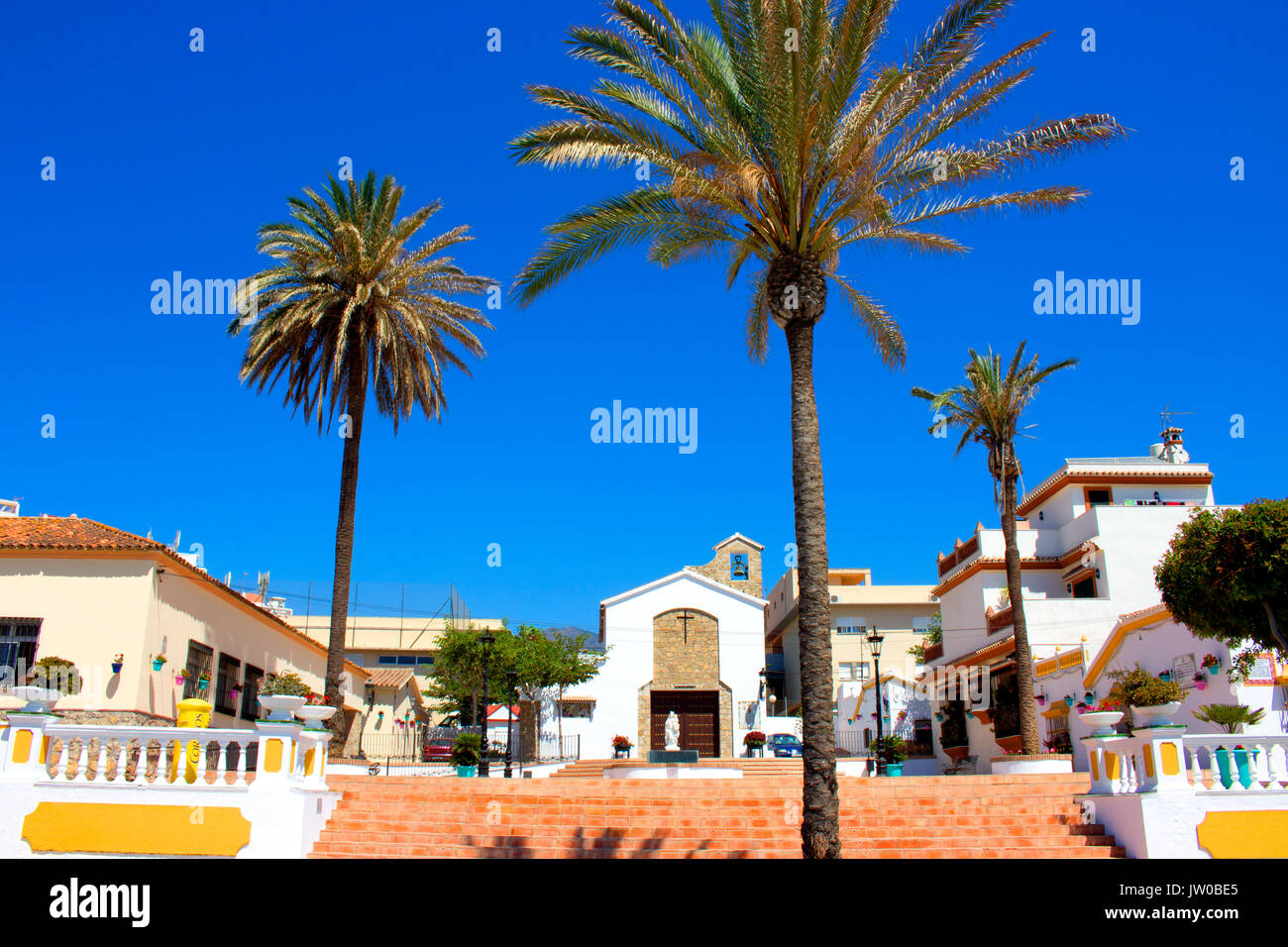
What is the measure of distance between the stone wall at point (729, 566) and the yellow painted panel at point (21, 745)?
3381 centimetres

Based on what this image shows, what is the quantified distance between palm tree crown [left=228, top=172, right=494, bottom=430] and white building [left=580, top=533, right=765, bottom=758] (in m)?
18.9

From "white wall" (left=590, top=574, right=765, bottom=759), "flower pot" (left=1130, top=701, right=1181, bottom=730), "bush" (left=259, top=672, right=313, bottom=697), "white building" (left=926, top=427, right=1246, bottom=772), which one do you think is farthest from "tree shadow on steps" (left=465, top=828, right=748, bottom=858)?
"white wall" (left=590, top=574, right=765, bottom=759)

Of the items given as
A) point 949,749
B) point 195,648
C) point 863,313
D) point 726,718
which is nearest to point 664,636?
point 726,718

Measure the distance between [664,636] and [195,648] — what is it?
22.1m

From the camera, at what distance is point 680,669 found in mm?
40156

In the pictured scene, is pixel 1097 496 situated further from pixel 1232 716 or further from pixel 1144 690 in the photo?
pixel 1232 716

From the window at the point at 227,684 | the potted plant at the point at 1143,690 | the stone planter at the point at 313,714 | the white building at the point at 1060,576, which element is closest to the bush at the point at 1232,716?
the potted plant at the point at 1143,690

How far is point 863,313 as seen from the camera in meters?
15.5

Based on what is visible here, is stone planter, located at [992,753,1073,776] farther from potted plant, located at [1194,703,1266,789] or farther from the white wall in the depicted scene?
the white wall

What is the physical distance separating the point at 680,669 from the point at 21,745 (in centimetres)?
2946

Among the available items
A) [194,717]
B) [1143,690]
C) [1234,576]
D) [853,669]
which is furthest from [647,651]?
[194,717]

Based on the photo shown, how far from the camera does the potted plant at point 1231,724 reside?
40.8 ft
